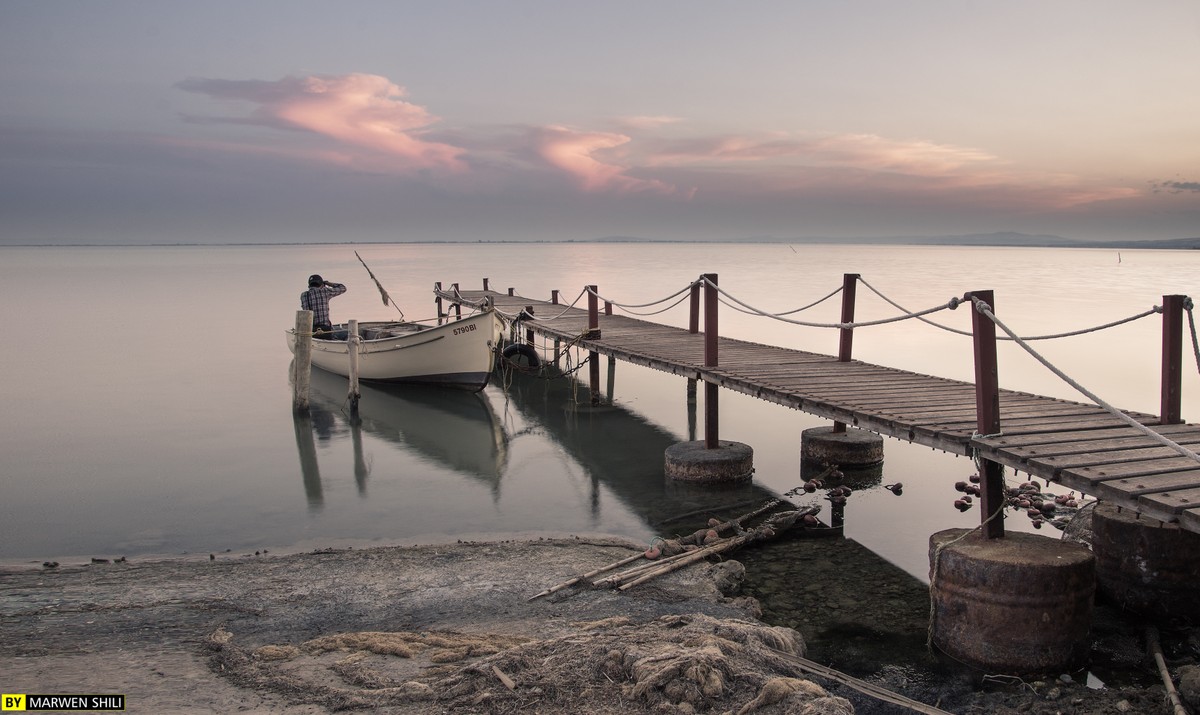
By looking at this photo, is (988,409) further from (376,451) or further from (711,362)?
(376,451)

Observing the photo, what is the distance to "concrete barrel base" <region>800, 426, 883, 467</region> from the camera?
12.7 metres

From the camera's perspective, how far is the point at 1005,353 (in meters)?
26.2

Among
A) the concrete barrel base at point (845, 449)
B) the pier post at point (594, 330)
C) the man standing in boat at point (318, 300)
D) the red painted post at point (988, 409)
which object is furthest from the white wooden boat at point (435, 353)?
the red painted post at point (988, 409)

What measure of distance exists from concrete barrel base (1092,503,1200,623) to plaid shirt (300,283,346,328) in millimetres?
17705

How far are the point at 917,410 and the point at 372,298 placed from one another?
168 ft

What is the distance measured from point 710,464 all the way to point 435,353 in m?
9.95

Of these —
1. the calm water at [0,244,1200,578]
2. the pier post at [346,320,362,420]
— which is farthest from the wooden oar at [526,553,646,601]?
the pier post at [346,320,362,420]

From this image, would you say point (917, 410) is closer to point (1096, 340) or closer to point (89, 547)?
point (89, 547)

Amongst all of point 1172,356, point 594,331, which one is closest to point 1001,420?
point 1172,356

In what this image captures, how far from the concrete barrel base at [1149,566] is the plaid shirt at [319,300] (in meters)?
17.7

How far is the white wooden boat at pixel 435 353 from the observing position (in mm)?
19250

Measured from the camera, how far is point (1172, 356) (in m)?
7.33

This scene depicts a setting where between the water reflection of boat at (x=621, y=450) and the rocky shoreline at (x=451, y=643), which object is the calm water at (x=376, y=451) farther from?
the rocky shoreline at (x=451, y=643)

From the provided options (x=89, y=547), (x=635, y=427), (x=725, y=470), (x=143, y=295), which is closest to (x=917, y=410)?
(x=725, y=470)
